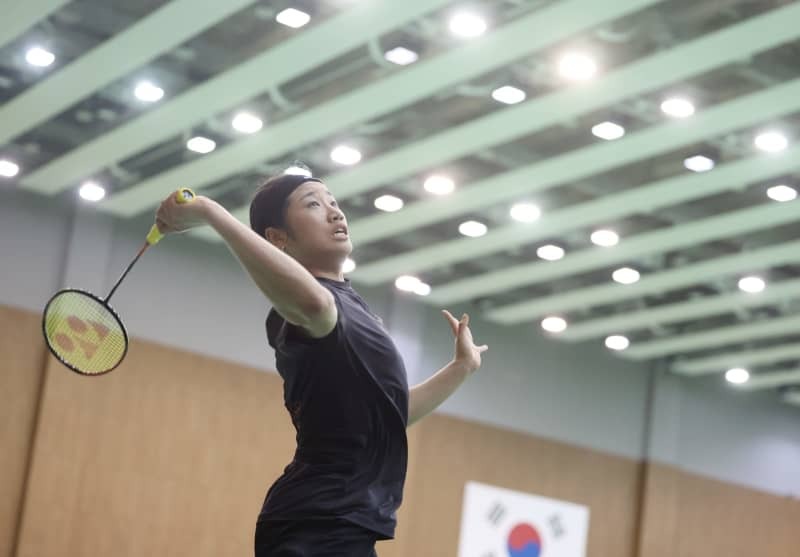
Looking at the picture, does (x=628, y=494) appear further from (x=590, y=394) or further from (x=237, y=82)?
(x=237, y=82)

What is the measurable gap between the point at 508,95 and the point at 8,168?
4908mm

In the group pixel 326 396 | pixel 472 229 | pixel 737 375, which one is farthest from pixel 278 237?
pixel 737 375

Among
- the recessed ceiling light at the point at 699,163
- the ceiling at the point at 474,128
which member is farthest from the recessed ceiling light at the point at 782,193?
the recessed ceiling light at the point at 699,163

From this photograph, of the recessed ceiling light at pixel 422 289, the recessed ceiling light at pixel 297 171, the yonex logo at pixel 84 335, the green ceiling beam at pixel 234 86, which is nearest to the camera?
the recessed ceiling light at pixel 297 171

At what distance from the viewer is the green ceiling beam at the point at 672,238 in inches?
438

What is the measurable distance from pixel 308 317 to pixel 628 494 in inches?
538

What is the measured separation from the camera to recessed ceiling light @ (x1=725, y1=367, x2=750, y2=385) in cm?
1581

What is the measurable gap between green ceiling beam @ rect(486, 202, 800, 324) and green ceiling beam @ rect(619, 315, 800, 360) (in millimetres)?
2022

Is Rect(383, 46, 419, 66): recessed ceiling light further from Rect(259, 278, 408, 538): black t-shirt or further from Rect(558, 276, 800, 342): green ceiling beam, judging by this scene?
Rect(259, 278, 408, 538): black t-shirt

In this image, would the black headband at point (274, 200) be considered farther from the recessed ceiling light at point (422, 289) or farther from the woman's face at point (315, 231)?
the recessed ceiling light at point (422, 289)

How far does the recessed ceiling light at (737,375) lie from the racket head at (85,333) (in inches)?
505

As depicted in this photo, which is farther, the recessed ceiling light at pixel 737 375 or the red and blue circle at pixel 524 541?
the recessed ceiling light at pixel 737 375

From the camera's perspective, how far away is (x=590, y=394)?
15711 millimetres

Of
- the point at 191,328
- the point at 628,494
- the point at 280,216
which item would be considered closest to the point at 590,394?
the point at 628,494
